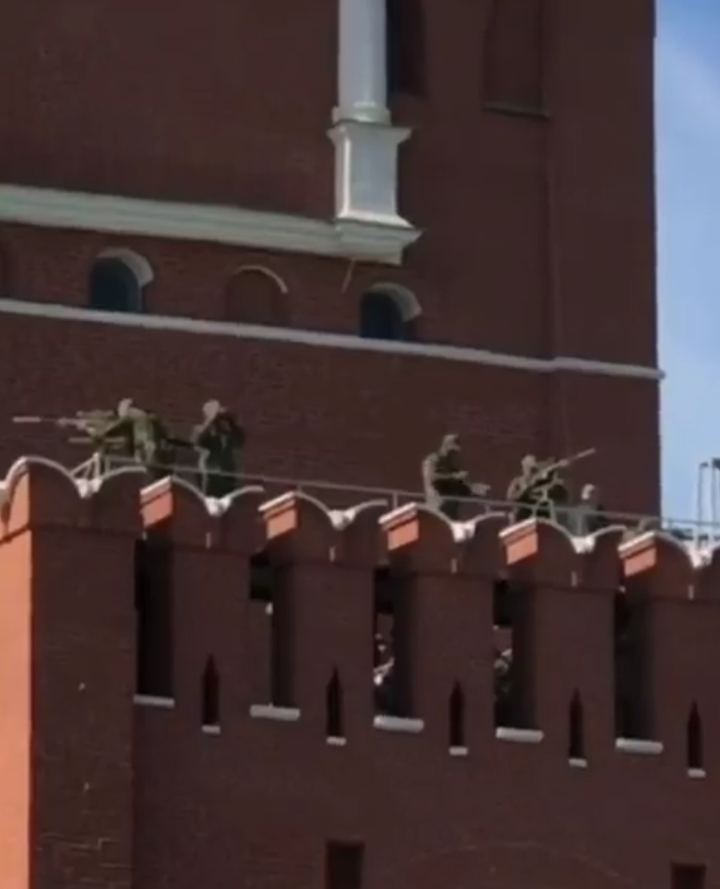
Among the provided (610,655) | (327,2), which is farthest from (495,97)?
(610,655)

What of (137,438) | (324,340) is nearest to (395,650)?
(137,438)

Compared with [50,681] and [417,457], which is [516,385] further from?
[50,681]

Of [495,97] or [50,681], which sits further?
[495,97]

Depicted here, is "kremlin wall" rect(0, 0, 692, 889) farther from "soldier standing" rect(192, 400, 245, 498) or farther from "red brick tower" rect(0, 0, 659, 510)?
"soldier standing" rect(192, 400, 245, 498)

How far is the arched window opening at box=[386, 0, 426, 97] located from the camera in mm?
53781

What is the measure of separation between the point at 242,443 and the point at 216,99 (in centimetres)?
319

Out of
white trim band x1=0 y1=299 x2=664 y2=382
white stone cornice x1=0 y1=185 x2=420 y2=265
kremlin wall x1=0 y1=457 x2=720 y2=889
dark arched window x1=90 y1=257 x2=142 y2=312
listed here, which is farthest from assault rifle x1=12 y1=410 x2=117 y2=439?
white stone cornice x1=0 y1=185 x2=420 y2=265

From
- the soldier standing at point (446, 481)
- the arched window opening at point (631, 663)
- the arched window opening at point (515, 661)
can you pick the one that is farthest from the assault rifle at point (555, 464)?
the arched window opening at point (515, 661)

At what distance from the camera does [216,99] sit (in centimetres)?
5275

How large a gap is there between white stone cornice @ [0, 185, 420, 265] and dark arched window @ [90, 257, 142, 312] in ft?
1.05

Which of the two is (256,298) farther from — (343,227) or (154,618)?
(154,618)

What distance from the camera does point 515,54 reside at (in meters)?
54.3

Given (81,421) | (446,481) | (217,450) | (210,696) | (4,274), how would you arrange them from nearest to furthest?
(210,696) → (217,450) → (81,421) → (446,481) → (4,274)

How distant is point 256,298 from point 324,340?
637mm
